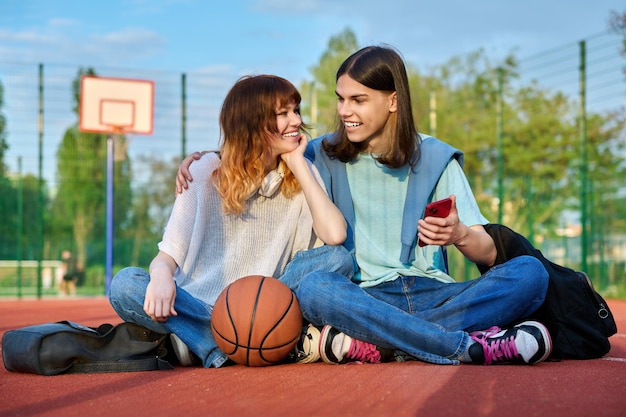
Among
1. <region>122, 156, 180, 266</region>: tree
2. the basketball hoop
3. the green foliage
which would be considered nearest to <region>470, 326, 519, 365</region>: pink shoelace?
the green foliage

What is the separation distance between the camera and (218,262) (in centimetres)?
383

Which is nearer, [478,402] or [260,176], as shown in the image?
[478,402]

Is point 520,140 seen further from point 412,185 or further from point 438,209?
point 438,209

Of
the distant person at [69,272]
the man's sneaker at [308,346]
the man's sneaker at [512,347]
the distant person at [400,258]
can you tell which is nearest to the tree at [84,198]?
the distant person at [69,272]

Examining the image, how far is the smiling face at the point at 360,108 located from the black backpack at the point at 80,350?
1414 millimetres

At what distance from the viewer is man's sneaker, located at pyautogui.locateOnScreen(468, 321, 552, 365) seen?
3.42m

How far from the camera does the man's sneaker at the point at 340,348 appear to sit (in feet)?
11.6

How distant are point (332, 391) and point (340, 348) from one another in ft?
2.56

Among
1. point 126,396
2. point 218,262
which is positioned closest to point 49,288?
point 218,262

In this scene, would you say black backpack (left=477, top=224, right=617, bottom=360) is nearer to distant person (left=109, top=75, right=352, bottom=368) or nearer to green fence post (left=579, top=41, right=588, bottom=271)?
distant person (left=109, top=75, right=352, bottom=368)

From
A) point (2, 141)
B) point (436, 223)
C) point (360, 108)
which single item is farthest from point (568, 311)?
point (2, 141)

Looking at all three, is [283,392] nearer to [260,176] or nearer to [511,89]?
[260,176]

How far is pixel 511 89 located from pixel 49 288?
40.3 feet

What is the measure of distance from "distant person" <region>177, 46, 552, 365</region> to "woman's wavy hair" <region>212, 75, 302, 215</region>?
0.72 ft
